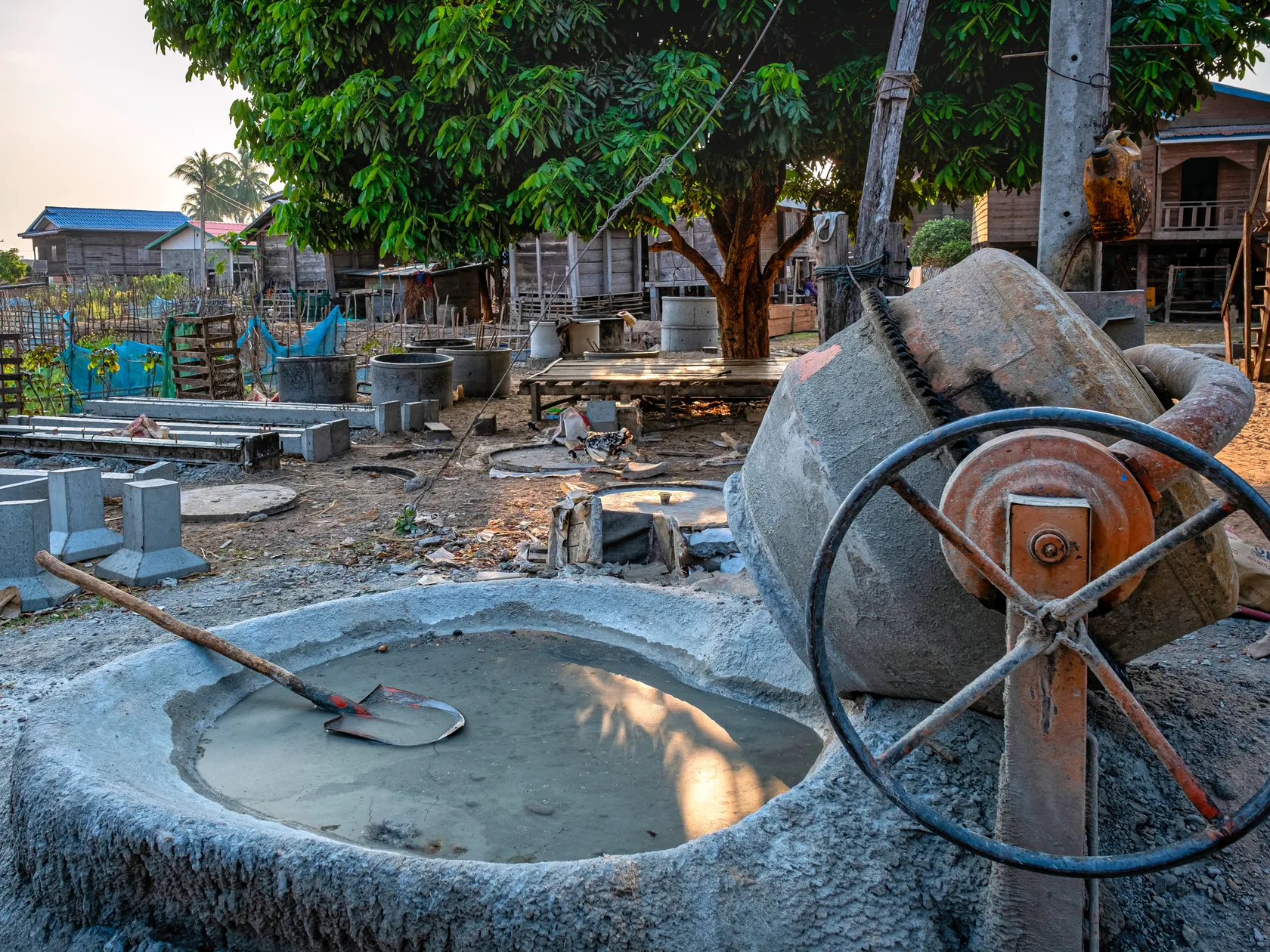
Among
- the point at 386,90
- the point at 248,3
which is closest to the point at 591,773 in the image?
the point at 386,90

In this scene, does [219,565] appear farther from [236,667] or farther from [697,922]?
[697,922]

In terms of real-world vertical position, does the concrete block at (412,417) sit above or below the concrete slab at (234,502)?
above

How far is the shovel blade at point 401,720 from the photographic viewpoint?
3.03 meters

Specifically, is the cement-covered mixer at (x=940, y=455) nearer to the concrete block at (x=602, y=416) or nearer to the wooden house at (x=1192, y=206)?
the concrete block at (x=602, y=416)

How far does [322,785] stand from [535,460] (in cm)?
672

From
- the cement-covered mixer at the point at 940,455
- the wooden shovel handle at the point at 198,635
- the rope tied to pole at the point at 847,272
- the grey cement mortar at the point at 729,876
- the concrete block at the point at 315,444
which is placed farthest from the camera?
the concrete block at the point at 315,444

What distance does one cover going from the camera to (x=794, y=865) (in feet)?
6.95

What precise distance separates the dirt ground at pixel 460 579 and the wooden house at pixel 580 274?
10.4 meters

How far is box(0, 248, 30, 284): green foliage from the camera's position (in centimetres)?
3719

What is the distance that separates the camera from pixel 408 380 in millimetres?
12234

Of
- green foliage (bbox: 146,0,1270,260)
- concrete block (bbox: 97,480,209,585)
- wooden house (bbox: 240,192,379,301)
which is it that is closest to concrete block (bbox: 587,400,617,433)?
green foliage (bbox: 146,0,1270,260)

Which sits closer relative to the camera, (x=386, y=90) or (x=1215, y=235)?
(x=386, y=90)

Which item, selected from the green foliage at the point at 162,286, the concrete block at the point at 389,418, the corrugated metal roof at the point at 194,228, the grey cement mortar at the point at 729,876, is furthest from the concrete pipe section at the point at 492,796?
the corrugated metal roof at the point at 194,228

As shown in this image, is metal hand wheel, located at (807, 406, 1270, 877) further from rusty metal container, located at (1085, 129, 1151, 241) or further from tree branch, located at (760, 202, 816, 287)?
tree branch, located at (760, 202, 816, 287)
